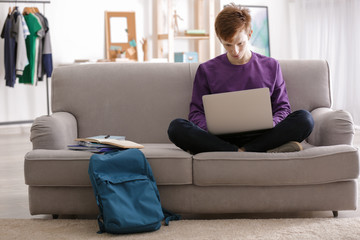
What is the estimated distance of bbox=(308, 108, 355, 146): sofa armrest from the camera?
2730 millimetres

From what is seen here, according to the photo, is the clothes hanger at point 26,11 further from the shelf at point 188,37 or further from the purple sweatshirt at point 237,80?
the purple sweatshirt at point 237,80

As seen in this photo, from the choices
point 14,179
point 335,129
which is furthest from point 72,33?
point 335,129

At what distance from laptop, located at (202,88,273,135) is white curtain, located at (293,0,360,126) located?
403cm

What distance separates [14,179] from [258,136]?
188 cm

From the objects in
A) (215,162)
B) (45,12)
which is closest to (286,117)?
(215,162)

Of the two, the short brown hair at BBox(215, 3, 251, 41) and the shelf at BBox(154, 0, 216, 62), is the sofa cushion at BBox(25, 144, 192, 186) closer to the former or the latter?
the short brown hair at BBox(215, 3, 251, 41)

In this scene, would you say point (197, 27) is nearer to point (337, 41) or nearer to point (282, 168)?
point (337, 41)

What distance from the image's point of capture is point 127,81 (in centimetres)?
325

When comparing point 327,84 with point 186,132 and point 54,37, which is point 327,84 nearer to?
point 186,132

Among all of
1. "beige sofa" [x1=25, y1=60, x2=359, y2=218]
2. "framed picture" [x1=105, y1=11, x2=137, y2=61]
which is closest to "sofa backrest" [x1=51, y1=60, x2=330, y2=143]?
"beige sofa" [x1=25, y1=60, x2=359, y2=218]

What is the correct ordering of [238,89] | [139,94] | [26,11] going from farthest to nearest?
[26,11]
[139,94]
[238,89]

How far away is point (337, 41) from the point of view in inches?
256

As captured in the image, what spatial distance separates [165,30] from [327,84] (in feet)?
13.9

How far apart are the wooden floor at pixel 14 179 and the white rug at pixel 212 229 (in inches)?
6.6
